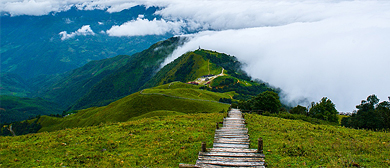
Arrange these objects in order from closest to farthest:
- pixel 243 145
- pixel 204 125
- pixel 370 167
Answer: pixel 370 167
pixel 243 145
pixel 204 125

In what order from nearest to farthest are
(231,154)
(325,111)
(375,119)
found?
(231,154)
(375,119)
(325,111)

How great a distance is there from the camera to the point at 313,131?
2775cm

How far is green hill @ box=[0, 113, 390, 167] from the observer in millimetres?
18172

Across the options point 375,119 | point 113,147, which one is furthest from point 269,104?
point 113,147

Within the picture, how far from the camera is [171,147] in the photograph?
2208cm

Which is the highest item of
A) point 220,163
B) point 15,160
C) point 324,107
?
point 324,107

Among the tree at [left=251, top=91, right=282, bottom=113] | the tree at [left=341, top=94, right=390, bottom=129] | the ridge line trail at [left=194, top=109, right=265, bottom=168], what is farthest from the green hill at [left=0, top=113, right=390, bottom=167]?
the tree at [left=251, top=91, right=282, bottom=113]

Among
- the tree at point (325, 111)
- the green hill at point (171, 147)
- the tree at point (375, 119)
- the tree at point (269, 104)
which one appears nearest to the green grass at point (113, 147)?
the green hill at point (171, 147)

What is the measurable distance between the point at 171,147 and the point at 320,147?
48.8 ft

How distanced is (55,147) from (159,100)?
77991mm

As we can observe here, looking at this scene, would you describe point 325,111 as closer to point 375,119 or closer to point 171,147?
point 375,119

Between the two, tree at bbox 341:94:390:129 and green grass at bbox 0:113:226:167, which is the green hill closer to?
green grass at bbox 0:113:226:167

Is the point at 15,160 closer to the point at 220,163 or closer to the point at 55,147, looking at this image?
the point at 55,147

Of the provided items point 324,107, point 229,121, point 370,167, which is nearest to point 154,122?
point 229,121
